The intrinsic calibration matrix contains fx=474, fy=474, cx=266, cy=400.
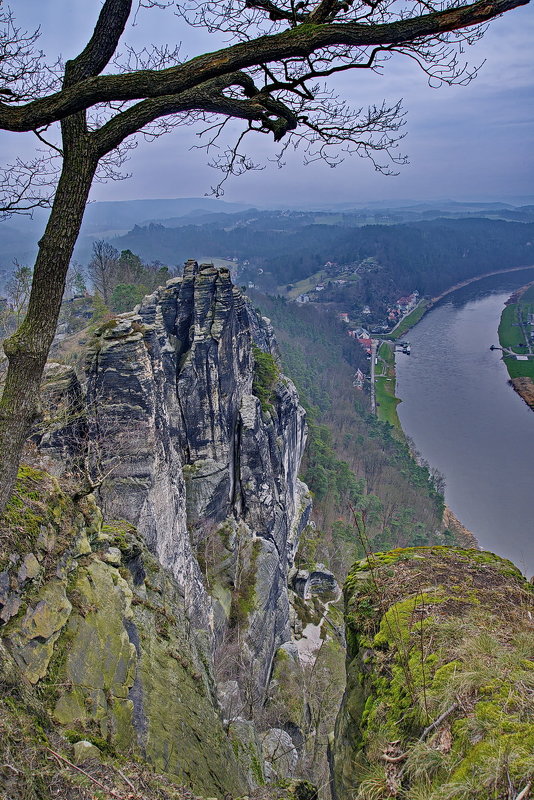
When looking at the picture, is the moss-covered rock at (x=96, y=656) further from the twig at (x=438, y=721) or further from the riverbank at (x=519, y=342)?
the riverbank at (x=519, y=342)

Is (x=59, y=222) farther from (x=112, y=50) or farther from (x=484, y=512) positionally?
(x=484, y=512)

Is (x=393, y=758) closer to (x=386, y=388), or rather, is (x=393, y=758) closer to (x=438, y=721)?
→ (x=438, y=721)

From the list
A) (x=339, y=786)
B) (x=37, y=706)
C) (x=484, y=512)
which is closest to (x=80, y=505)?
(x=37, y=706)

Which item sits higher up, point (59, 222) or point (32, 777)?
point (59, 222)

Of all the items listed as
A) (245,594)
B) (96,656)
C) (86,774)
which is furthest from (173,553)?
(86,774)

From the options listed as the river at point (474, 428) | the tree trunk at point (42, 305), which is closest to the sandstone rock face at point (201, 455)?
the tree trunk at point (42, 305)

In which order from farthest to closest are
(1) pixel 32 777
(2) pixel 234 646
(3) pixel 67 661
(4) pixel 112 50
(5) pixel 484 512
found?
1. (5) pixel 484 512
2. (2) pixel 234 646
3. (3) pixel 67 661
4. (4) pixel 112 50
5. (1) pixel 32 777

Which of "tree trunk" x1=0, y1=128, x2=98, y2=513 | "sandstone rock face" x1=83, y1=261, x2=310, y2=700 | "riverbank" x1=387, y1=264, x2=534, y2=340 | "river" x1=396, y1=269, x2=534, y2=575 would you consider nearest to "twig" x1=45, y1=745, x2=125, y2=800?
"tree trunk" x1=0, y1=128, x2=98, y2=513
